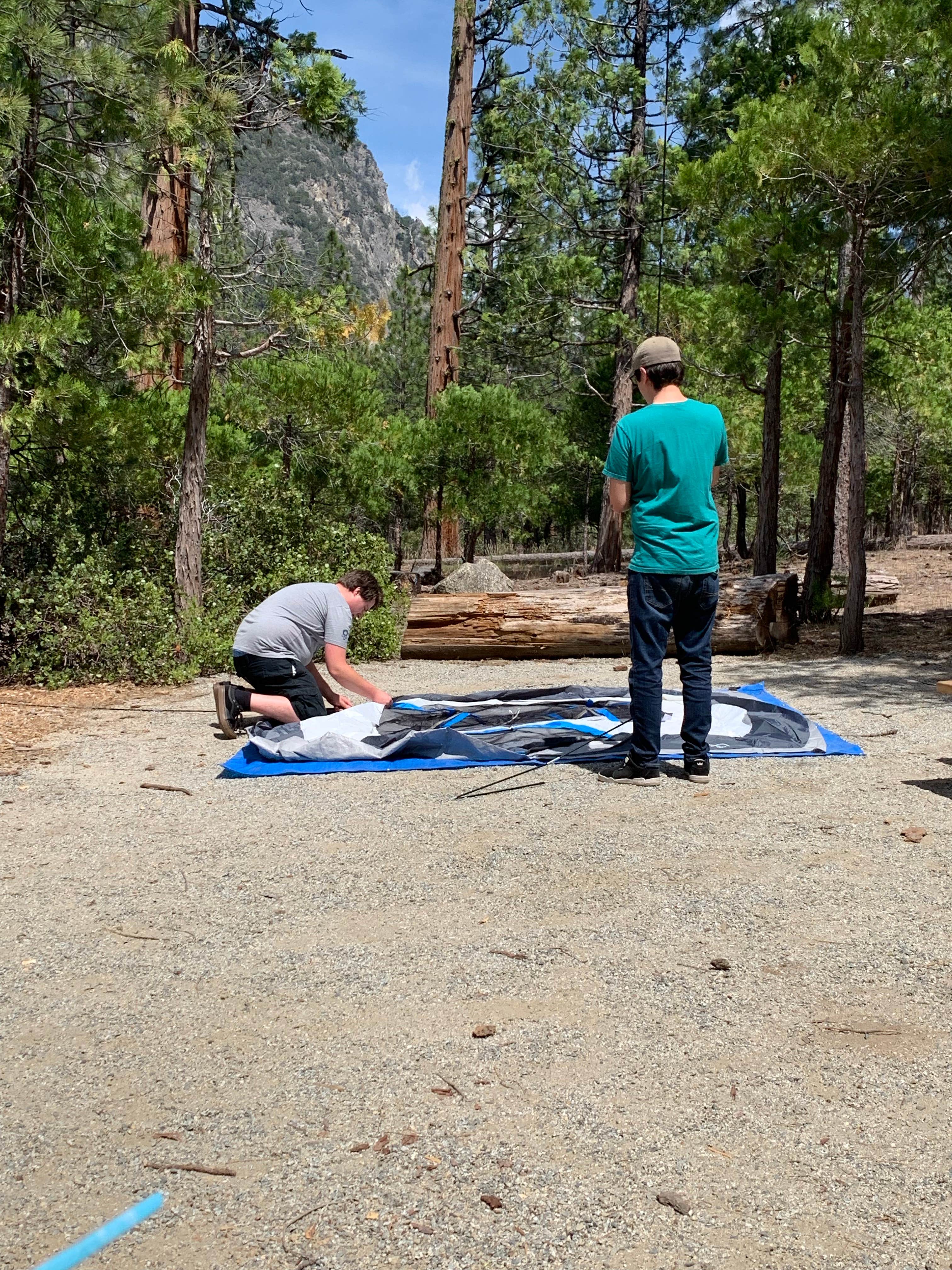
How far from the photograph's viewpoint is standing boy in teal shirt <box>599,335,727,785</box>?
17.0 ft

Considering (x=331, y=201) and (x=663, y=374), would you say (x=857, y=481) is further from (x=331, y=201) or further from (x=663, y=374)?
(x=331, y=201)

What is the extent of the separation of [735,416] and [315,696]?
54.6ft

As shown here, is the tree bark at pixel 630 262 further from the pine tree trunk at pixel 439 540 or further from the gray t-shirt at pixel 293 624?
the gray t-shirt at pixel 293 624

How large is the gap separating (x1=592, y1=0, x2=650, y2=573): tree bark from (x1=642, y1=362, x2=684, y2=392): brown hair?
1224 centimetres

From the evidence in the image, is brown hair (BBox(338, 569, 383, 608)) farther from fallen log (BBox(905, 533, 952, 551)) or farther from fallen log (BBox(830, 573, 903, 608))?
fallen log (BBox(905, 533, 952, 551))

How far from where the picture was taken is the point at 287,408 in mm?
10922

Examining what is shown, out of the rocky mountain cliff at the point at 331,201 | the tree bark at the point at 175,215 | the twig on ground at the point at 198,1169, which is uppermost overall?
the rocky mountain cliff at the point at 331,201

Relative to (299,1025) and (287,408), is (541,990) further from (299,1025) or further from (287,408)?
(287,408)

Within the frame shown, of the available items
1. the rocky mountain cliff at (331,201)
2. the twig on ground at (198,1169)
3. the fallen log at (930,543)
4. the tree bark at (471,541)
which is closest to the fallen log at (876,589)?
the tree bark at (471,541)

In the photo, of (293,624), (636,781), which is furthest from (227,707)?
(636,781)

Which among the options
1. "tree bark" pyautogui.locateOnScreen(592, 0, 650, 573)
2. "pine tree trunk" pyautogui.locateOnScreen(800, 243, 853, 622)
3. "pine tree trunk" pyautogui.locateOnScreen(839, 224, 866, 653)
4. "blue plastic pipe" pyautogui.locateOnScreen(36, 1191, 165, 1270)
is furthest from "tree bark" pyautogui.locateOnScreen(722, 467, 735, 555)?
"blue plastic pipe" pyautogui.locateOnScreen(36, 1191, 165, 1270)

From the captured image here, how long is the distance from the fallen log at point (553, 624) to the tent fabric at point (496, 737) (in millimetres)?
3236

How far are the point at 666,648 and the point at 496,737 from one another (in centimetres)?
134

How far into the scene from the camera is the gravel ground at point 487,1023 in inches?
81.9
